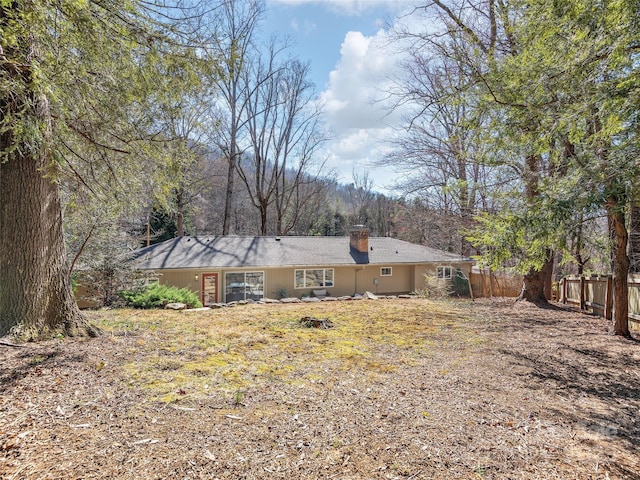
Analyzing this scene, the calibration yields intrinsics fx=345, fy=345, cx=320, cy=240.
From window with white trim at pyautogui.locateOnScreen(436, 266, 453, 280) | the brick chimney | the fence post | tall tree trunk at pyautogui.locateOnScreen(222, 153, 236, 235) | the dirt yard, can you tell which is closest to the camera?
the dirt yard

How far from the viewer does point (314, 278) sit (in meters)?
16.9

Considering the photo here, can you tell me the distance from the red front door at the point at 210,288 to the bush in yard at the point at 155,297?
397 cm

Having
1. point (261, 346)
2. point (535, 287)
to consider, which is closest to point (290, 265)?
point (535, 287)

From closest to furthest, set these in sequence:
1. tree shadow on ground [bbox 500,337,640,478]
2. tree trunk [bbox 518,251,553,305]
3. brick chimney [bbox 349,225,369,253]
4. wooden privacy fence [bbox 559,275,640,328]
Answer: tree shadow on ground [bbox 500,337,640,478]
wooden privacy fence [bbox 559,275,640,328]
tree trunk [bbox 518,251,553,305]
brick chimney [bbox 349,225,369,253]

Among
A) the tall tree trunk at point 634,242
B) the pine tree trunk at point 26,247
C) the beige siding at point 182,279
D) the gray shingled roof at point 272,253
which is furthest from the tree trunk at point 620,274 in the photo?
the beige siding at point 182,279

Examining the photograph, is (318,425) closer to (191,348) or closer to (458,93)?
(191,348)

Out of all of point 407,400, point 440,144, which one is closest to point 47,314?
point 407,400

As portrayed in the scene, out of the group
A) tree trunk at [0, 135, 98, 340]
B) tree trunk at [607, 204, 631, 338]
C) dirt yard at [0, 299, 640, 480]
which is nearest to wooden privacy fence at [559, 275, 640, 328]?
tree trunk at [607, 204, 631, 338]

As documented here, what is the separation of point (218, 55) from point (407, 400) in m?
5.08

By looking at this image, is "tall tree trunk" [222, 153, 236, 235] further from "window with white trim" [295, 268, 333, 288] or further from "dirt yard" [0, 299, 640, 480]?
"dirt yard" [0, 299, 640, 480]

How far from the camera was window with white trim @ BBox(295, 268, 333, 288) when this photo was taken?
16.6 meters

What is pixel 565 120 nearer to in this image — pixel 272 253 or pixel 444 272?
pixel 272 253

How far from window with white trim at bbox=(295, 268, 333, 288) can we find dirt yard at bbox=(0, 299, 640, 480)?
10438 millimetres

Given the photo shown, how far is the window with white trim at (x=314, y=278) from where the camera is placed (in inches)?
653
